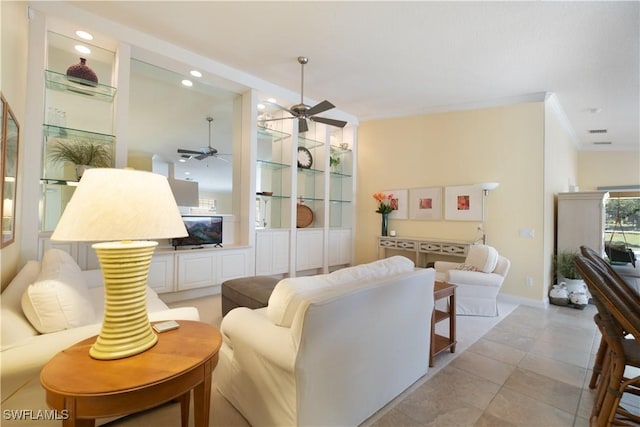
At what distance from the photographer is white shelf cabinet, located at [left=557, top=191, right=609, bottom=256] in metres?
4.11

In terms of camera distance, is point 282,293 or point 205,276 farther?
point 205,276

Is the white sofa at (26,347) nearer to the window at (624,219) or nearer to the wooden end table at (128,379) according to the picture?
the wooden end table at (128,379)

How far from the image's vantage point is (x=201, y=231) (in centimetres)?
392

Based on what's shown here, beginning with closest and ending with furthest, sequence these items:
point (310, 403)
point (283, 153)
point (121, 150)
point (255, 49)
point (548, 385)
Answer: point (310, 403)
point (548, 385)
point (121, 150)
point (255, 49)
point (283, 153)

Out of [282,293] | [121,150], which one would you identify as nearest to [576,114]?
[282,293]

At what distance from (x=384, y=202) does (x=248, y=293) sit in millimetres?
3507

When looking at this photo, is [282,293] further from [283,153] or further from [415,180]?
[415,180]

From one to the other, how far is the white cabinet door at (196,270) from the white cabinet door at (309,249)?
58.5 inches

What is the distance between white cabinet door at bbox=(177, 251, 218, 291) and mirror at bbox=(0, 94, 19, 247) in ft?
5.49

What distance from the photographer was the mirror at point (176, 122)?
4103 mm

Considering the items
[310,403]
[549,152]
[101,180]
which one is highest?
[549,152]

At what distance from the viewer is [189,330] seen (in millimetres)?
1484

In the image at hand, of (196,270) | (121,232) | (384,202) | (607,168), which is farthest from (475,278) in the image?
(607,168)

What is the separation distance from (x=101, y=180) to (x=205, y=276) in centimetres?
297
